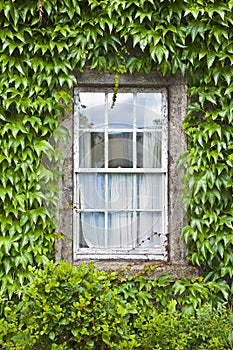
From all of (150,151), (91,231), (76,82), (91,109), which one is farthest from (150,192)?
(76,82)

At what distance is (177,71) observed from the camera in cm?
540

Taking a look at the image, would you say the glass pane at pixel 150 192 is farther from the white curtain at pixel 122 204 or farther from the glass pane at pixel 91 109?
the glass pane at pixel 91 109

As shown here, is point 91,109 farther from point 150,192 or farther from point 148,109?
point 150,192

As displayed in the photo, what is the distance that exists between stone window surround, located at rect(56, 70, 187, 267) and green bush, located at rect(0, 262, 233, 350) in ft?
2.27

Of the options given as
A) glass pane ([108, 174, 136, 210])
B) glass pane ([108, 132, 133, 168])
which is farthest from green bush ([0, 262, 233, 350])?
glass pane ([108, 132, 133, 168])

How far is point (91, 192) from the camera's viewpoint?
552cm

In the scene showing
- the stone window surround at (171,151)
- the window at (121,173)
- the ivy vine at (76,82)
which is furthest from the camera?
the window at (121,173)

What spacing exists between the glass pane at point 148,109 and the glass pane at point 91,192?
66 cm

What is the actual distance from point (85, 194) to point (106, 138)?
1.81ft

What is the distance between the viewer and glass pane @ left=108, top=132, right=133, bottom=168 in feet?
18.2

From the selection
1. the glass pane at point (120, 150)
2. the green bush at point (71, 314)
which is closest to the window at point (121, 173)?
the glass pane at point (120, 150)

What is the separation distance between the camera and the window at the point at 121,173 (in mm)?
5504

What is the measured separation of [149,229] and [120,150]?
776 millimetres

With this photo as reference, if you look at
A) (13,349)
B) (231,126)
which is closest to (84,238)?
(13,349)
